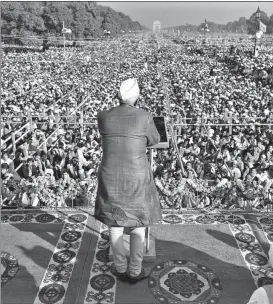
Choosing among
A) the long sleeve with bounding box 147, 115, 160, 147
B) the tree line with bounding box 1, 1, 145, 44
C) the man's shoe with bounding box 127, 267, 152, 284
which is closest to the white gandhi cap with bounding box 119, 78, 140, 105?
the long sleeve with bounding box 147, 115, 160, 147

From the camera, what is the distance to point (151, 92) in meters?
18.0

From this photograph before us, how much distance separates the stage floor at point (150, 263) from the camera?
302cm

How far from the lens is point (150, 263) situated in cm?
340

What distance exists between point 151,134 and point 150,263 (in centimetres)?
126

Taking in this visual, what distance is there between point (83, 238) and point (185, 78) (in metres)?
20.2

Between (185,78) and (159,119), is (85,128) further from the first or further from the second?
(185,78)

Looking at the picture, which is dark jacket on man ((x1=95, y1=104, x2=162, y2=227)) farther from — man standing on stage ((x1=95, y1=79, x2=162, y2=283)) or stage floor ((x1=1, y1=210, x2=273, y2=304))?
stage floor ((x1=1, y1=210, x2=273, y2=304))

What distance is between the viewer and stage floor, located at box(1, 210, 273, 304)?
3.02 metres

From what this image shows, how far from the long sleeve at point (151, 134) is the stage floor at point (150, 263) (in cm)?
117

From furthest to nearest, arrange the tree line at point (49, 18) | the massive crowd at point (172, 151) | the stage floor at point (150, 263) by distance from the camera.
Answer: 1. the tree line at point (49, 18)
2. the massive crowd at point (172, 151)
3. the stage floor at point (150, 263)

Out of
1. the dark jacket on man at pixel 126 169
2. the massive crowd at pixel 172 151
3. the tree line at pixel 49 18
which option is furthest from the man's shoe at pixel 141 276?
the tree line at pixel 49 18

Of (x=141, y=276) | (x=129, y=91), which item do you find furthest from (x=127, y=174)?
(x=141, y=276)

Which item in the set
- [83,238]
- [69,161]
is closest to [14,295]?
[83,238]

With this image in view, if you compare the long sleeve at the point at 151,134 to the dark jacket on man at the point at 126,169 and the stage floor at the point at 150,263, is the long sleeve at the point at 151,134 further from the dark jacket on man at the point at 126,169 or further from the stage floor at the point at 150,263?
the stage floor at the point at 150,263
